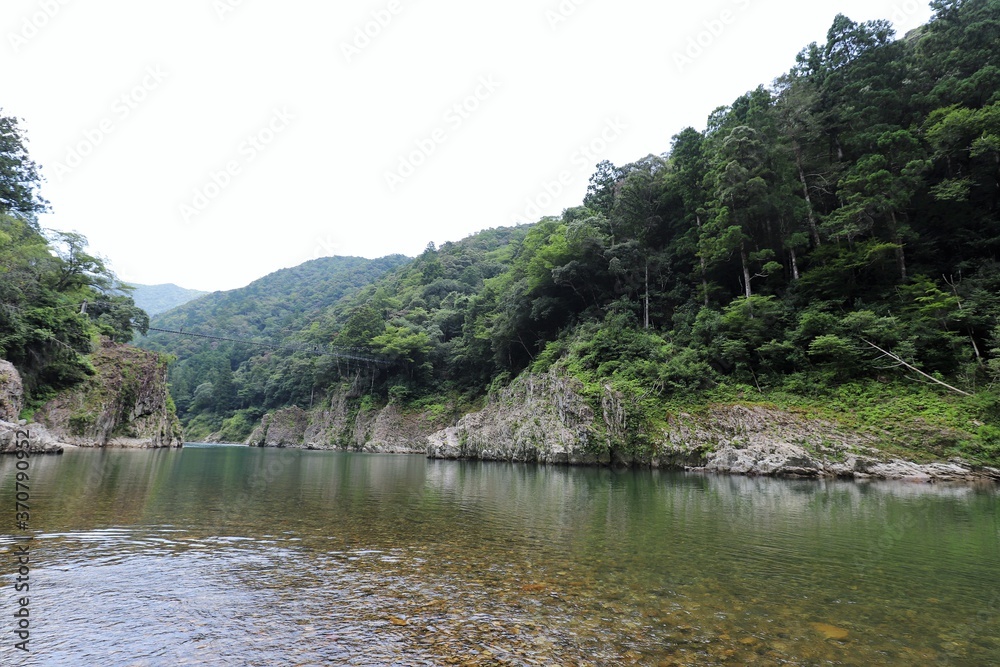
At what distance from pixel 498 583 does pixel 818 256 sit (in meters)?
28.2

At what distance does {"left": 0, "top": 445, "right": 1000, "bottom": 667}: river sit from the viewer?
4145 mm

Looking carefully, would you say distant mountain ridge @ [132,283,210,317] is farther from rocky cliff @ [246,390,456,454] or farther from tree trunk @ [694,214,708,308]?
tree trunk @ [694,214,708,308]

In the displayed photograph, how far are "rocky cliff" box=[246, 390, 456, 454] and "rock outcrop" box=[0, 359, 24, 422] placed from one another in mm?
29283

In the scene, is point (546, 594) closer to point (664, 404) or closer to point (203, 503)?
point (203, 503)

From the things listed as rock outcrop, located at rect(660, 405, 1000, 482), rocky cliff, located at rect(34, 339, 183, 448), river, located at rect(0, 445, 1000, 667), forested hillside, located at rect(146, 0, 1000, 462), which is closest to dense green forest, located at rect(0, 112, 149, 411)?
rocky cliff, located at rect(34, 339, 183, 448)

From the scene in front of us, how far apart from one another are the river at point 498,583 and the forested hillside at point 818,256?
10876mm

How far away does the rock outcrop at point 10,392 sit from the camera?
2403 cm

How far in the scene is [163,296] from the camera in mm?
184875

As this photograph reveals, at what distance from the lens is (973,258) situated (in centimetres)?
2373

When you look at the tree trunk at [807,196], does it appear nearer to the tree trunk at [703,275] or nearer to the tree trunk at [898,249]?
the tree trunk at [898,249]

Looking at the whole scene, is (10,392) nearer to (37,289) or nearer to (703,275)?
(37,289)

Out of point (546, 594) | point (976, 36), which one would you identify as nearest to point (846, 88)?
point (976, 36)

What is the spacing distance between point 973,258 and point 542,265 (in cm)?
2609

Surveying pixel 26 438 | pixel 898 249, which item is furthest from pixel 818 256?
pixel 26 438
